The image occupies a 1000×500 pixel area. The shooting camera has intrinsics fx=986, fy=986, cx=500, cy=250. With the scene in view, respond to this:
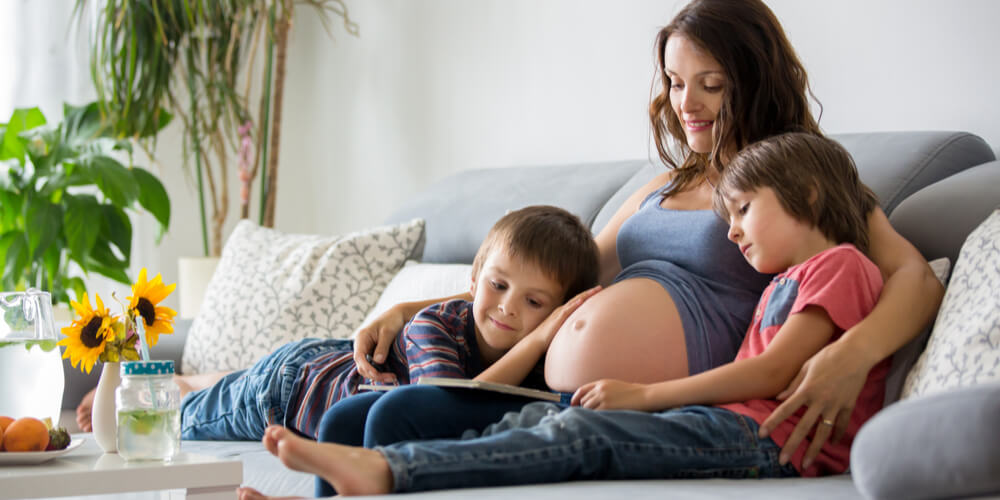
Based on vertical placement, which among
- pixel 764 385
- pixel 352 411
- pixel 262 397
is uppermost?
pixel 764 385

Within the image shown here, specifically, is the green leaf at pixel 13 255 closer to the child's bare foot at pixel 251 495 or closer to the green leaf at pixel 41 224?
the green leaf at pixel 41 224

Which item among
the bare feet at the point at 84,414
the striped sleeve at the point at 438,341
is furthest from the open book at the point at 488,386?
the bare feet at the point at 84,414

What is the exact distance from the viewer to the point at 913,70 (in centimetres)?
177

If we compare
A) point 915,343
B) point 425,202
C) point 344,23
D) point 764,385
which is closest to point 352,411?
point 764,385

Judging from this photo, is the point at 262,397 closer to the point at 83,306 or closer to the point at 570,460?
the point at 83,306

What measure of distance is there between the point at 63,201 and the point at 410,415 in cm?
221

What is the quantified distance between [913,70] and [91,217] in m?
2.33

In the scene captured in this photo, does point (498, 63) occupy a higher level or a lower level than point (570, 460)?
higher

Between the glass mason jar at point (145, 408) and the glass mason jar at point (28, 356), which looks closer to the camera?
the glass mason jar at point (145, 408)

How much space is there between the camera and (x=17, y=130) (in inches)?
119

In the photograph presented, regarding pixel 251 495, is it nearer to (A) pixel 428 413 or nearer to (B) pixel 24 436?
(A) pixel 428 413

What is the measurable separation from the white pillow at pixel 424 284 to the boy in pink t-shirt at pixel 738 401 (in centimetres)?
67

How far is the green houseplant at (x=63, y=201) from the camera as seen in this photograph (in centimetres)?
293

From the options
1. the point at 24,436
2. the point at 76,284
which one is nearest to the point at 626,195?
the point at 24,436
